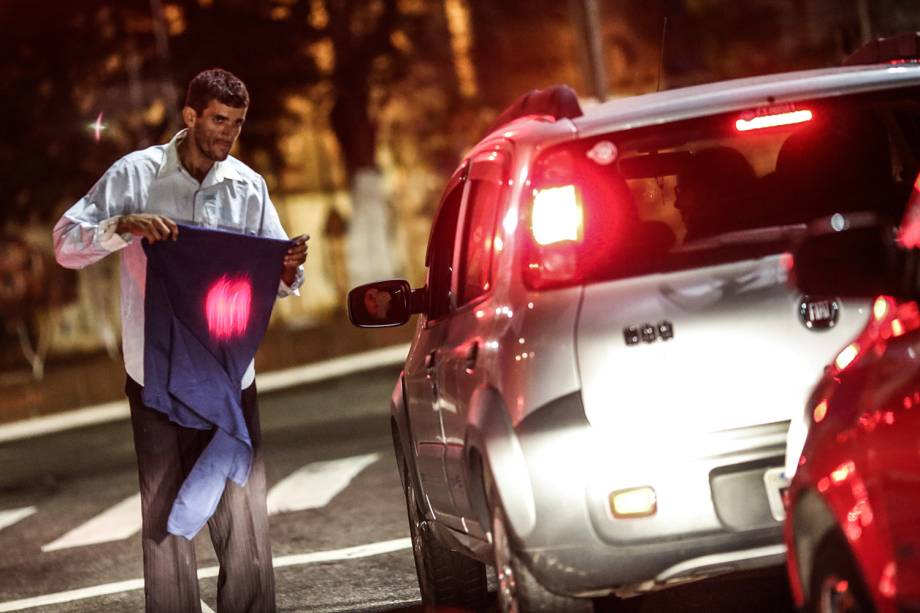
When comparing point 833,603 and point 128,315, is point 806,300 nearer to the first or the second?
point 833,603

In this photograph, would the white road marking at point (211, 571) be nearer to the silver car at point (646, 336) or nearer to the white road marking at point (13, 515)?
the silver car at point (646, 336)

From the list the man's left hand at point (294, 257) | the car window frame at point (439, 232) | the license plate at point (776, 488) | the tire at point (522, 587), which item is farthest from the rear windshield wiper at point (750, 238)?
the man's left hand at point (294, 257)

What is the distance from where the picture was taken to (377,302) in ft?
23.0

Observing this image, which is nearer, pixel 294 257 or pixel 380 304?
pixel 294 257

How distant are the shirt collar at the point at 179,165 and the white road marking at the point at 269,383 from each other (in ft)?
55.0

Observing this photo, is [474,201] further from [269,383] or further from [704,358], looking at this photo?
[269,383]

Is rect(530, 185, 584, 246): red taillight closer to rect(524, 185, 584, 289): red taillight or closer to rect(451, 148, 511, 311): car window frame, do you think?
rect(524, 185, 584, 289): red taillight

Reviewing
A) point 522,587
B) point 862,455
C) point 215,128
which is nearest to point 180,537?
point 215,128

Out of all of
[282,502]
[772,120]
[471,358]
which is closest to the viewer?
[772,120]

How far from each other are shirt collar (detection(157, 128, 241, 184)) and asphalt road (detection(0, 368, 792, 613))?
6.46ft

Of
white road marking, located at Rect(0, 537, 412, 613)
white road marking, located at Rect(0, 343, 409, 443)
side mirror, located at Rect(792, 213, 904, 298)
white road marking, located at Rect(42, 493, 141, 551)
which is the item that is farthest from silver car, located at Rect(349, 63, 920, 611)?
white road marking, located at Rect(0, 343, 409, 443)

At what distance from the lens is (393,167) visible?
56.1m

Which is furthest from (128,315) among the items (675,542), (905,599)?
(905,599)

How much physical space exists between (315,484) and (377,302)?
19.6 feet
